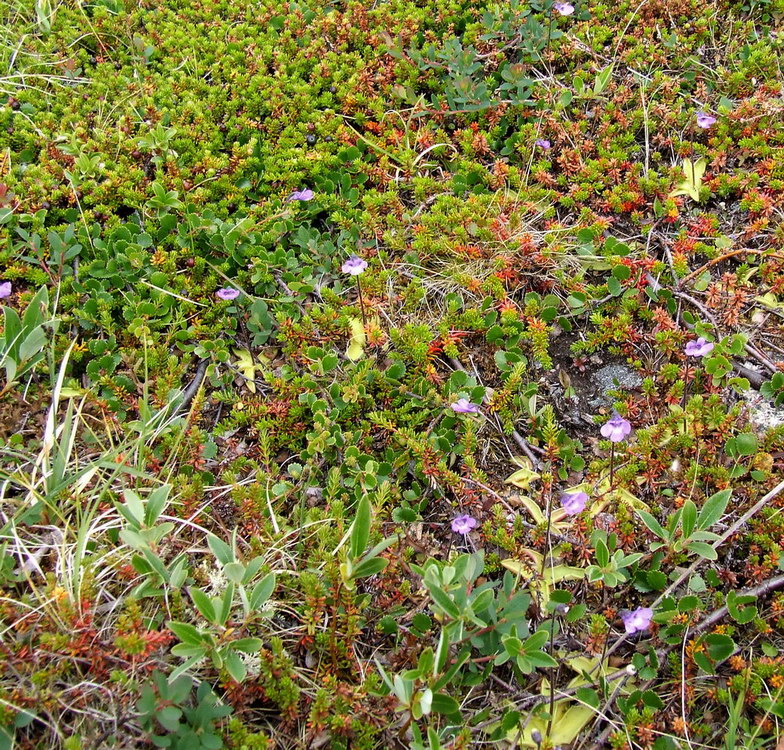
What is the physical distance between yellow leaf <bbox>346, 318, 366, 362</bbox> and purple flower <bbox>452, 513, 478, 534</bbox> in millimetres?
951

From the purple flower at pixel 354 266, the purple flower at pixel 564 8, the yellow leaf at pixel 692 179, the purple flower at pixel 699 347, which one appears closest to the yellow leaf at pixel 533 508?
the purple flower at pixel 699 347

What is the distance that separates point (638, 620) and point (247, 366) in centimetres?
207

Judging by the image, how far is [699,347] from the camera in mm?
3145

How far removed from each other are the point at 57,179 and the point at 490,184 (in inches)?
96.1

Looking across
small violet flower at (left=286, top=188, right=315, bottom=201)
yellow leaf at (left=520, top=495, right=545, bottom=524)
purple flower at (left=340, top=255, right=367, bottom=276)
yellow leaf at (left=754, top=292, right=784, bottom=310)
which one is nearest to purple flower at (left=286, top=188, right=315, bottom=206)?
small violet flower at (left=286, top=188, right=315, bottom=201)

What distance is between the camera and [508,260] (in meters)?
3.58

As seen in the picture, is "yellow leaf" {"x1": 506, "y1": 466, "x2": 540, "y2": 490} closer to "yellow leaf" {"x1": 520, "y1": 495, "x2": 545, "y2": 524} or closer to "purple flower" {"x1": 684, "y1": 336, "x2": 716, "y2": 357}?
"yellow leaf" {"x1": 520, "y1": 495, "x2": 545, "y2": 524}

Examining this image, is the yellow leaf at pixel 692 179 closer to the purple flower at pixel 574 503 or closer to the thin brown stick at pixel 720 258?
the thin brown stick at pixel 720 258

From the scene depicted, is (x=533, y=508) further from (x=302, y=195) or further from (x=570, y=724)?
(x=302, y=195)

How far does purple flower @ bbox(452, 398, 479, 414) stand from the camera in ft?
10.2


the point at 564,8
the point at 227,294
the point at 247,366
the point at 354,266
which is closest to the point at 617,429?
the point at 354,266

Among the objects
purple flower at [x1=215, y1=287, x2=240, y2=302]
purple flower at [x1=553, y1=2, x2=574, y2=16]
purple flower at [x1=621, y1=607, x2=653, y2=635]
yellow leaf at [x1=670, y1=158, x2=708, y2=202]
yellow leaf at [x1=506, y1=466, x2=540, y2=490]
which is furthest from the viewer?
purple flower at [x1=553, y1=2, x2=574, y2=16]

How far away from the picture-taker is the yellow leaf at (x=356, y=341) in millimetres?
3395

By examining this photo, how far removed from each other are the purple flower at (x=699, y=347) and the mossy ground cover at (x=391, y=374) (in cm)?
1
